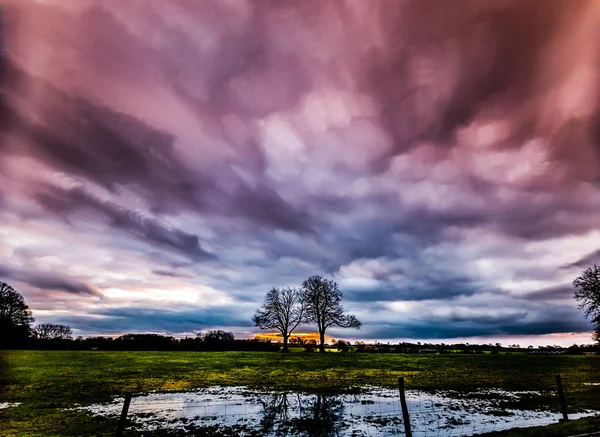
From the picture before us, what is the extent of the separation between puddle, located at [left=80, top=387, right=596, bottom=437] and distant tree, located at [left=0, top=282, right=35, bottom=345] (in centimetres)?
9066

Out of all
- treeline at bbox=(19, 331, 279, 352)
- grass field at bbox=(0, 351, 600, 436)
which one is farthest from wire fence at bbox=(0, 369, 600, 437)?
treeline at bbox=(19, 331, 279, 352)

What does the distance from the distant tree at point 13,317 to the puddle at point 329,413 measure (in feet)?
297

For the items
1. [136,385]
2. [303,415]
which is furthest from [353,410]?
[136,385]

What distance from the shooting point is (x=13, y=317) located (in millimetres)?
97250

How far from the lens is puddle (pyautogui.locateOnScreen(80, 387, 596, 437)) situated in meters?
19.7

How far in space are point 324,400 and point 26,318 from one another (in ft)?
352

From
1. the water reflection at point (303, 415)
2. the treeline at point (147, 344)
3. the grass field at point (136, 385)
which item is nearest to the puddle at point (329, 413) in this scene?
the water reflection at point (303, 415)

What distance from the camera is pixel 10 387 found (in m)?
31.1

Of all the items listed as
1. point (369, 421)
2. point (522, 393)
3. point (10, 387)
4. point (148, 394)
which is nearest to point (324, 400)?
point (369, 421)

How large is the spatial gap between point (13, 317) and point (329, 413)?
110211 mm

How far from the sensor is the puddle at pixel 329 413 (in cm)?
1969

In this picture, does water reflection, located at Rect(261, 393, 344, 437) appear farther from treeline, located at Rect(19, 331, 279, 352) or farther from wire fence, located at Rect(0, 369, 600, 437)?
treeline, located at Rect(19, 331, 279, 352)

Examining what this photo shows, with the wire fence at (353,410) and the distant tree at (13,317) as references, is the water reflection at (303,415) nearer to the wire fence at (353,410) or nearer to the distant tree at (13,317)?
the wire fence at (353,410)

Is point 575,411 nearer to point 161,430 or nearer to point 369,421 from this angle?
point 369,421
